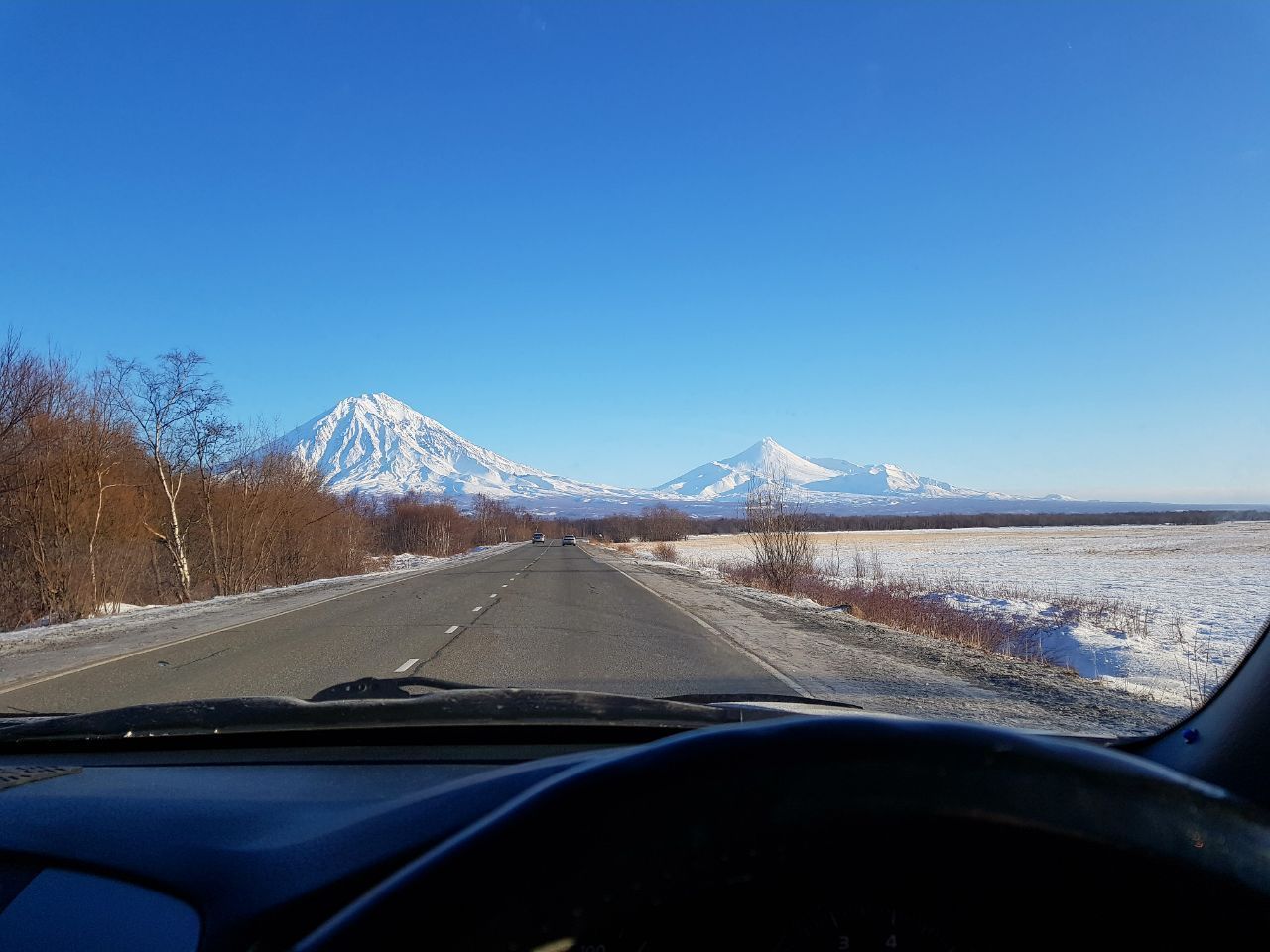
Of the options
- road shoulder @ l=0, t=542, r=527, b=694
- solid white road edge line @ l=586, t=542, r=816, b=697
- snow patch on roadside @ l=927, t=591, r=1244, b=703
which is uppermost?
road shoulder @ l=0, t=542, r=527, b=694

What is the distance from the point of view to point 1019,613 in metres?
17.5

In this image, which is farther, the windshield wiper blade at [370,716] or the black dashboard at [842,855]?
the windshield wiper blade at [370,716]

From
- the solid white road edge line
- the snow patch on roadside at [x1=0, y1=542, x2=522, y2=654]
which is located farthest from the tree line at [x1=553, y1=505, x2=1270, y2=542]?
the solid white road edge line

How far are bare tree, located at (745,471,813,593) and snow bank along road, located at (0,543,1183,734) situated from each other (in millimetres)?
7788

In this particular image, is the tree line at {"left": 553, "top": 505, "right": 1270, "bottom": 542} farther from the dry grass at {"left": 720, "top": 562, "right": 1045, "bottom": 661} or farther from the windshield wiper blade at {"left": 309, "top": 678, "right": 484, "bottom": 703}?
the windshield wiper blade at {"left": 309, "top": 678, "right": 484, "bottom": 703}

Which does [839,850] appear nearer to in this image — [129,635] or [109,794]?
[109,794]

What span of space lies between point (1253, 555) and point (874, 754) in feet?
106

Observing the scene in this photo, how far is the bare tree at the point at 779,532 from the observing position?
26766 millimetres

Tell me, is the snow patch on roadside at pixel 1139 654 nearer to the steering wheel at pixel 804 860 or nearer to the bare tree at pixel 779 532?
the steering wheel at pixel 804 860

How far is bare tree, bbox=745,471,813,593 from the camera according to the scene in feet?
87.8

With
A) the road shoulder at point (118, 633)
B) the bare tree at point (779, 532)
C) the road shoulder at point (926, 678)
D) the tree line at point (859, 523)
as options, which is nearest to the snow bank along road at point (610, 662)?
the road shoulder at point (926, 678)

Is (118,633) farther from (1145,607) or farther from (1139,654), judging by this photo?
(1145,607)

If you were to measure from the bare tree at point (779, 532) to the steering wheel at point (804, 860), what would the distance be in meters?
25.6

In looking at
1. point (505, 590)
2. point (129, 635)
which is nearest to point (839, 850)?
point (129, 635)
